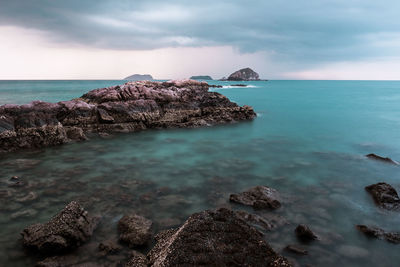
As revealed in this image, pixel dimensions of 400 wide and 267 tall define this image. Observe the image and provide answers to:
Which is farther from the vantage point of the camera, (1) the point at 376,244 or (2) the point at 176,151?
(2) the point at 176,151

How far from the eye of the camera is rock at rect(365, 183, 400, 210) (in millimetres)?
9539

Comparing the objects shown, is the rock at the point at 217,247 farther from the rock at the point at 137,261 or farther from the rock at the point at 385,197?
the rock at the point at 385,197

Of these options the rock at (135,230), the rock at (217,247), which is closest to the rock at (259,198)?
the rock at (135,230)

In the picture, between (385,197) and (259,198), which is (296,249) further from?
(385,197)

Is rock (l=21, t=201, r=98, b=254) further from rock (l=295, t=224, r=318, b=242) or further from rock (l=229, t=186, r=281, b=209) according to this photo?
rock (l=295, t=224, r=318, b=242)

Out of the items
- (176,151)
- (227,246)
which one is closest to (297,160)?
(176,151)

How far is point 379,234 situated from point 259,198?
3.70m

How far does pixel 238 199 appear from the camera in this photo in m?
9.59

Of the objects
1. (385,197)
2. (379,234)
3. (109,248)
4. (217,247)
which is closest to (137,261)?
(109,248)

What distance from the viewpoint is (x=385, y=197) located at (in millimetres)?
9898

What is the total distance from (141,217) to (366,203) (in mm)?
8388

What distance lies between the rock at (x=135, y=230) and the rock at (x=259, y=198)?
347 centimetres

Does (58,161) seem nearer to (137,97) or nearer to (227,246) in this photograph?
(227,246)

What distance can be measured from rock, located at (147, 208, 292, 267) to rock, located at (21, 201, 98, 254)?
2.56 metres
